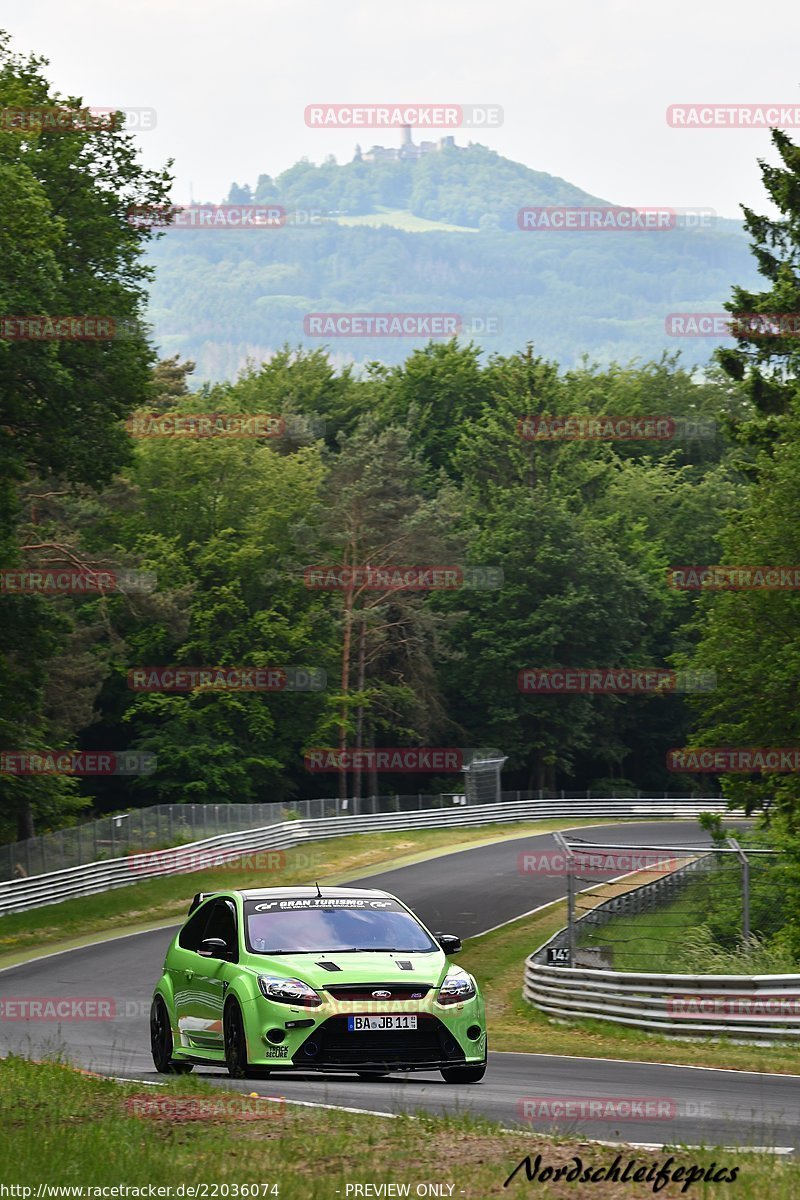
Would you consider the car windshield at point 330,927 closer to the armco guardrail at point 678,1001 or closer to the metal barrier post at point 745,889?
the armco guardrail at point 678,1001

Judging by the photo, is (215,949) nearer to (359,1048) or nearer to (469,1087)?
(359,1048)

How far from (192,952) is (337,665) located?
59.6 meters

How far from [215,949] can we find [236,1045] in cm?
86

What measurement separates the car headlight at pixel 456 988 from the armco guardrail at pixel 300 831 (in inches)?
1085

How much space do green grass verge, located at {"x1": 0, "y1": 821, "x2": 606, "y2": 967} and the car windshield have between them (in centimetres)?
2033

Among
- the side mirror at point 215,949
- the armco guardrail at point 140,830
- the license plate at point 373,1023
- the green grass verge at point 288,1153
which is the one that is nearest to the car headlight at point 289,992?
the license plate at point 373,1023

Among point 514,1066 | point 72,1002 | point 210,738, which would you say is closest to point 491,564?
point 210,738

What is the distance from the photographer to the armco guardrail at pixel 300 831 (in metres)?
40.6

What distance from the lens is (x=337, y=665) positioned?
242 feet

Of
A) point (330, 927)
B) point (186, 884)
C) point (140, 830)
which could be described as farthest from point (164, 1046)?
point (140, 830)

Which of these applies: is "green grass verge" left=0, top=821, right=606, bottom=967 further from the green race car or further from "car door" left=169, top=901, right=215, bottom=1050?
the green race car

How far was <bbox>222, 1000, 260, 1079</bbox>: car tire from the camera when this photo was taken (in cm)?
1245

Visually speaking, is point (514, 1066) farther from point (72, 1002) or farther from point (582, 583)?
point (582, 583)

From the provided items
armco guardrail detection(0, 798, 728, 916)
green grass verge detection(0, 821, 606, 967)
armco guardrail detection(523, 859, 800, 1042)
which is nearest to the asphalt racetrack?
armco guardrail detection(523, 859, 800, 1042)
